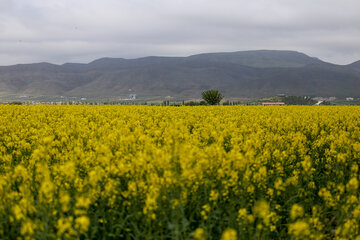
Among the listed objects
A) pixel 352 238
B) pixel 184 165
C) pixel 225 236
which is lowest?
pixel 352 238

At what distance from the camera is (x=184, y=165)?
517cm

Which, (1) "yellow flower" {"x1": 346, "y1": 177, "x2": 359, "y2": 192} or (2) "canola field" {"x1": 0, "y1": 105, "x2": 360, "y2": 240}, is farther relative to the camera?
(1) "yellow flower" {"x1": 346, "y1": 177, "x2": 359, "y2": 192}

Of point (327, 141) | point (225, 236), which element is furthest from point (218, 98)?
point (225, 236)

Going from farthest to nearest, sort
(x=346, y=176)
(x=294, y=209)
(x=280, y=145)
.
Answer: (x=280, y=145) → (x=346, y=176) → (x=294, y=209)

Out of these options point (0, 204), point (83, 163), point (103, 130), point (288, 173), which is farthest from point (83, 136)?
point (288, 173)

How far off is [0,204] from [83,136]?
5.06 m

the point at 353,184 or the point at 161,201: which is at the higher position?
the point at 353,184

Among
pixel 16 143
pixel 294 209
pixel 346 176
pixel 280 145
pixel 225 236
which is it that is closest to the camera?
pixel 225 236

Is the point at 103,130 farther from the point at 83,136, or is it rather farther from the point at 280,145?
the point at 280,145

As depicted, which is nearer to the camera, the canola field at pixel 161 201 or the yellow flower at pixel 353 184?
the canola field at pixel 161 201

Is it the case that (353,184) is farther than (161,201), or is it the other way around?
(161,201)

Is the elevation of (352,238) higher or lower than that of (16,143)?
lower

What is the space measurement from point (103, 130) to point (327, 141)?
7.61 metres

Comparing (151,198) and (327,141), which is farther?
(327,141)
